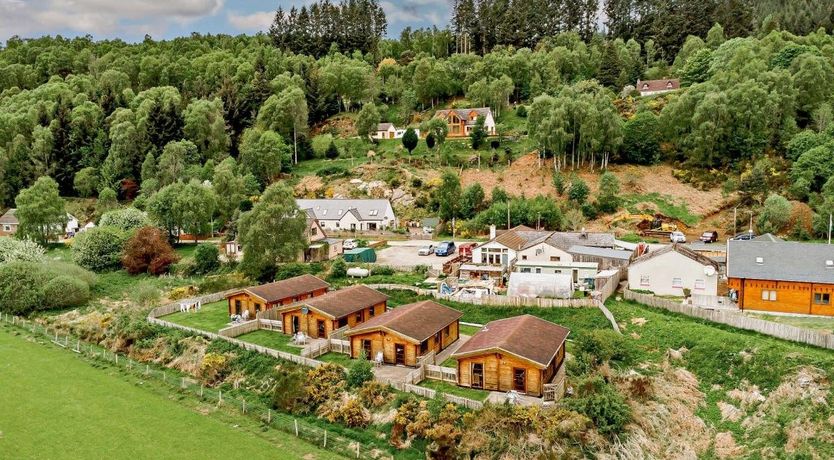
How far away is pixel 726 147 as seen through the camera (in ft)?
192

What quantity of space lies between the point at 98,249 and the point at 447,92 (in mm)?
54745

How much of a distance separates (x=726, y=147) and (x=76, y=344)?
56.5 metres

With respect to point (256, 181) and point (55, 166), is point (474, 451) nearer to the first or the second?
point (256, 181)

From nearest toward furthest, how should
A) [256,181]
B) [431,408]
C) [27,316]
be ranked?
[431,408]
[27,316]
[256,181]

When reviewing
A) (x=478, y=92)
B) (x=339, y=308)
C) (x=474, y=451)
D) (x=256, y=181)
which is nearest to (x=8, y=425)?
(x=339, y=308)

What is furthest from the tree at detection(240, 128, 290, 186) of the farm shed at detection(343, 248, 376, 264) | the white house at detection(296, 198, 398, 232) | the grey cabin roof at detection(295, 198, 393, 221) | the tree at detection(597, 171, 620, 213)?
the tree at detection(597, 171, 620, 213)

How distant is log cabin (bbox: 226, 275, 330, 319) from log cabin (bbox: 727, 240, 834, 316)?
947 inches

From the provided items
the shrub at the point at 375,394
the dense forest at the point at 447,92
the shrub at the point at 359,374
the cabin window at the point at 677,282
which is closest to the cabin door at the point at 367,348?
the shrub at the point at 359,374

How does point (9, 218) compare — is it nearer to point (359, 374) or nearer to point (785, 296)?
point (359, 374)

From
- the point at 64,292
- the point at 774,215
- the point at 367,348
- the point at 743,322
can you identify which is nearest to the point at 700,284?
the point at 743,322

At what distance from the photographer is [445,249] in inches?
1885

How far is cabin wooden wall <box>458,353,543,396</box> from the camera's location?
24672mm

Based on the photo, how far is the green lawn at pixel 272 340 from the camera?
30.7 metres

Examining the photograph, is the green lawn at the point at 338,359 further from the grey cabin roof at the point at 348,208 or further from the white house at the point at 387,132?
the white house at the point at 387,132
